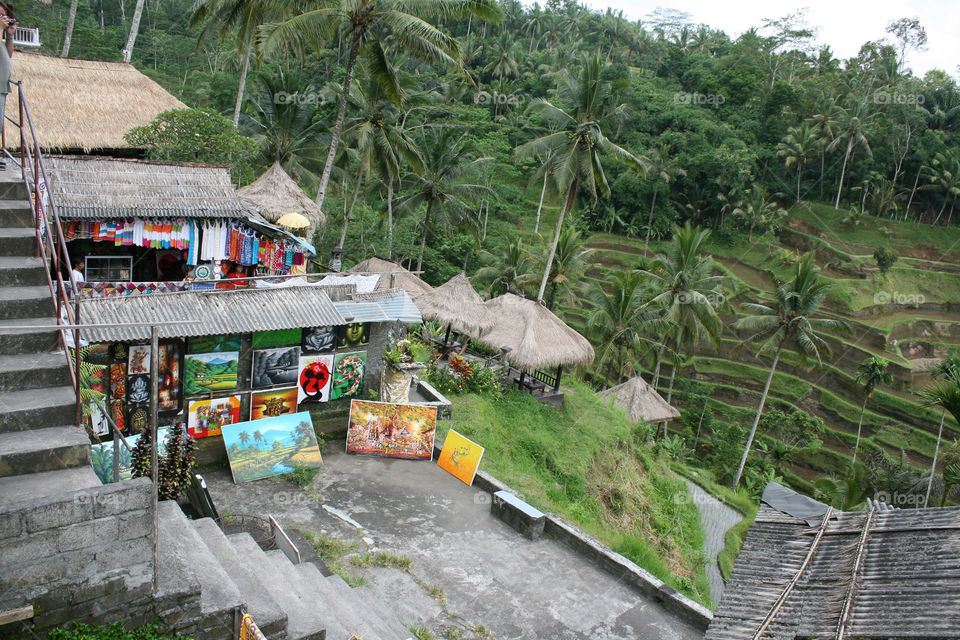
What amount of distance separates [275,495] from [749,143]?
157 feet

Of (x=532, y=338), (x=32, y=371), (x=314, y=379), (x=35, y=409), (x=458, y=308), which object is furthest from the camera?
(x=458, y=308)

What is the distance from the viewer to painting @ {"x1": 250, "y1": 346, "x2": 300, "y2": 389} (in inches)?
407

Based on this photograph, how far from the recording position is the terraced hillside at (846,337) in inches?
1219

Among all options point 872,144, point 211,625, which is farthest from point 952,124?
point 211,625

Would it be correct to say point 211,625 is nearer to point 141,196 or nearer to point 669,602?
point 669,602

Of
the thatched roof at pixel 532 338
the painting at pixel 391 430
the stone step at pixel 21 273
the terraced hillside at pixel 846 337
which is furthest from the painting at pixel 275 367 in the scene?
the terraced hillside at pixel 846 337

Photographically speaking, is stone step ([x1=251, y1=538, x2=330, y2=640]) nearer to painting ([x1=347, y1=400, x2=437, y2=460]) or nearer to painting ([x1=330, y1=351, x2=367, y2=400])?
painting ([x1=347, y1=400, x2=437, y2=460])

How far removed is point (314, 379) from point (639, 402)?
15.3m

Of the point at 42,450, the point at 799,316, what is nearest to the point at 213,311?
the point at 42,450

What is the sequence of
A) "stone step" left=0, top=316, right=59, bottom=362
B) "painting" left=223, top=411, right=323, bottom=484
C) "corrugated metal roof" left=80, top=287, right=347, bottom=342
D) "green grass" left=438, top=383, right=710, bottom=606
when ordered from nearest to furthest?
1. "stone step" left=0, top=316, right=59, bottom=362
2. "corrugated metal roof" left=80, top=287, right=347, bottom=342
3. "painting" left=223, top=411, right=323, bottom=484
4. "green grass" left=438, top=383, right=710, bottom=606

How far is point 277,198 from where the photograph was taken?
1777cm

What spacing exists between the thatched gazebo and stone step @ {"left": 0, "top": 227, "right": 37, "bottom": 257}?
42.6 feet

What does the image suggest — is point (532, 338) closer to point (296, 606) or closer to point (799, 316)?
point (799, 316)

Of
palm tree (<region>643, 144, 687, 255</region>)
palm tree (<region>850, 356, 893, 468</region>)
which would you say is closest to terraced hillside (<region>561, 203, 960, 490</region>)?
palm tree (<region>850, 356, 893, 468</region>)
